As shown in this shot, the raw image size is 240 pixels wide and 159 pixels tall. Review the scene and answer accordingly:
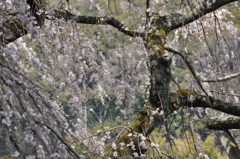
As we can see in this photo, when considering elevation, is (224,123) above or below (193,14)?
below

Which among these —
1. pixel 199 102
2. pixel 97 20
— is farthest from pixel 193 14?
pixel 97 20

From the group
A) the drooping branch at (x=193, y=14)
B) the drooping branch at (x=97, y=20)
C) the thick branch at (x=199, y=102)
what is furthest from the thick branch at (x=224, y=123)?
the drooping branch at (x=97, y=20)

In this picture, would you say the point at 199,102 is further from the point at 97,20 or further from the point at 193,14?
the point at 97,20

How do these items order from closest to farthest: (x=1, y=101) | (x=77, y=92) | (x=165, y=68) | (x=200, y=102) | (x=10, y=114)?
(x=10, y=114) < (x=1, y=101) < (x=165, y=68) < (x=200, y=102) < (x=77, y=92)

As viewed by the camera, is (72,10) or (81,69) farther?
(81,69)

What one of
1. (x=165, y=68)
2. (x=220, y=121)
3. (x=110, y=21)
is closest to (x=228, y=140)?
(x=220, y=121)

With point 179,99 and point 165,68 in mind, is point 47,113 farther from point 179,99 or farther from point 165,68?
point 179,99

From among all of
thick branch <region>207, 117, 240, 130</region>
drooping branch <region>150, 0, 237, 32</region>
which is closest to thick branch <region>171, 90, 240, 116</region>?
thick branch <region>207, 117, 240, 130</region>

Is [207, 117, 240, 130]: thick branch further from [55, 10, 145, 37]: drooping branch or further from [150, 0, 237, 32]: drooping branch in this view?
[55, 10, 145, 37]: drooping branch

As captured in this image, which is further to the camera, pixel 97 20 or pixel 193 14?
pixel 97 20

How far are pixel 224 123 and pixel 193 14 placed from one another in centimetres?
106

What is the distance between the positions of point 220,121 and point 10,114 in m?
2.26

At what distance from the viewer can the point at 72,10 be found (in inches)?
131

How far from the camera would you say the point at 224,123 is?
2.88 m
